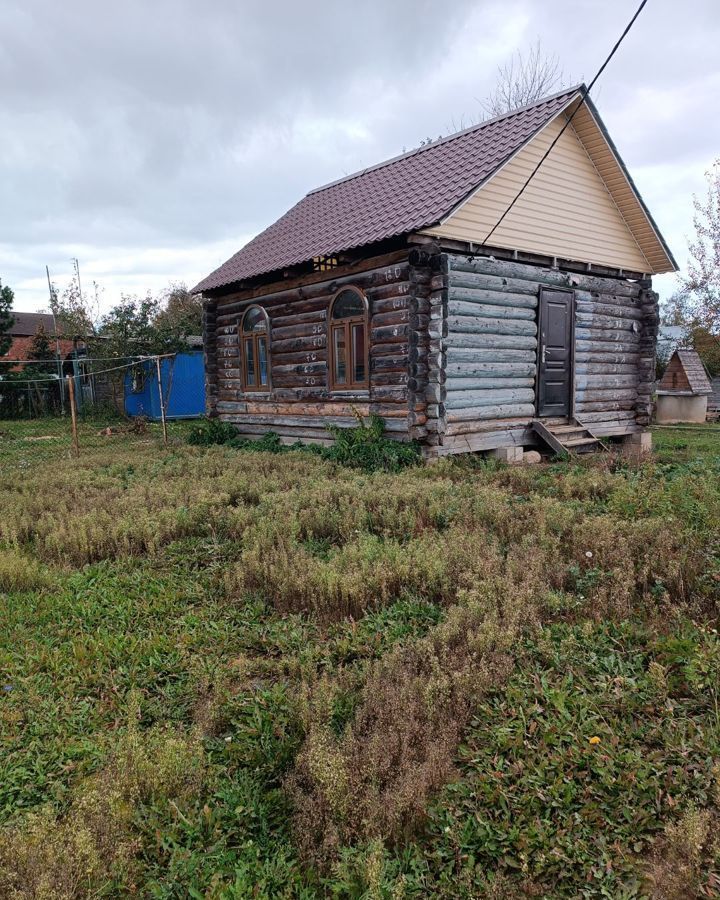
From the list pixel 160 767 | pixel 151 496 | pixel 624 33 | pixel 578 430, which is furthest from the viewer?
pixel 578 430

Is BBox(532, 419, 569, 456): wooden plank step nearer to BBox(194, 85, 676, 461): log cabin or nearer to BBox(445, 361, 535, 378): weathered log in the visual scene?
BBox(194, 85, 676, 461): log cabin

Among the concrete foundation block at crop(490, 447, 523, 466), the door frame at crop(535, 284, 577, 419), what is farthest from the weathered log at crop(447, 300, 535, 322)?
the concrete foundation block at crop(490, 447, 523, 466)

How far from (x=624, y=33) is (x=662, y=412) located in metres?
→ 23.3

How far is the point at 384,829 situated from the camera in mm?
2590

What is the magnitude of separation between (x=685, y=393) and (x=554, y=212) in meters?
17.9

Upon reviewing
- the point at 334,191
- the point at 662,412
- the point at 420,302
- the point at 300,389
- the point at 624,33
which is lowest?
the point at 662,412

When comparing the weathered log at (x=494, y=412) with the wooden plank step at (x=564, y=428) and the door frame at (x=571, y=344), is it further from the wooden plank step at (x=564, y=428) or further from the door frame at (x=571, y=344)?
the wooden plank step at (x=564, y=428)

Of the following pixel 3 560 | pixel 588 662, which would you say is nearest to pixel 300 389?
pixel 3 560

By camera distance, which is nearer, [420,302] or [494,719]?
[494,719]

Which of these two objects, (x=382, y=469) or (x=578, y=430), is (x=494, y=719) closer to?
(x=382, y=469)

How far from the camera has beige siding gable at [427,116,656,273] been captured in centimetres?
1033

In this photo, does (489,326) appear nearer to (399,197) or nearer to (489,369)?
(489,369)

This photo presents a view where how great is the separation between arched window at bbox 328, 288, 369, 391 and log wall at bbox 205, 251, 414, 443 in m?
0.14

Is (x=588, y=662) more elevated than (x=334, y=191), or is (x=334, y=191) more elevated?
(x=334, y=191)
